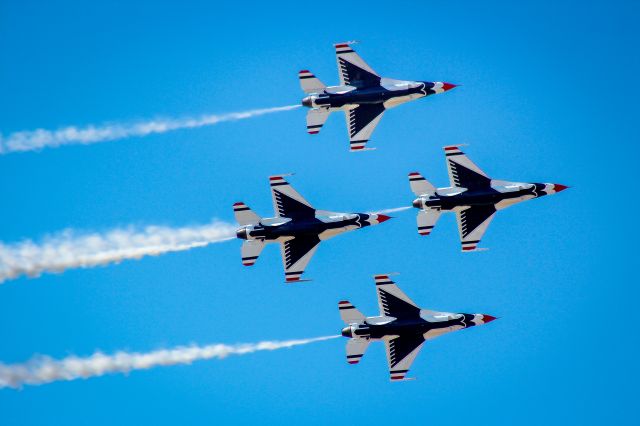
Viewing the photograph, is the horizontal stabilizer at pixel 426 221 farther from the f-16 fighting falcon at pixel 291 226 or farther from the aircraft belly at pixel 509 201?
the aircraft belly at pixel 509 201

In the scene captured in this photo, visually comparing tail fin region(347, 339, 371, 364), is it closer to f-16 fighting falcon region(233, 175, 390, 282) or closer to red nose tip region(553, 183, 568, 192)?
f-16 fighting falcon region(233, 175, 390, 282)

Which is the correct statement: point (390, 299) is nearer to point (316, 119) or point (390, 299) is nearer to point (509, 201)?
point (509, 201)

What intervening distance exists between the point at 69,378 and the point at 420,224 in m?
20.0

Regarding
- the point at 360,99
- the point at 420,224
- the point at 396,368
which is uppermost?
the point at 360,99

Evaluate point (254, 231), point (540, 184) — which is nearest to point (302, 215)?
point (254, 231)

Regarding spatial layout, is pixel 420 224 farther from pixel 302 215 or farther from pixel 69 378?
pixel 69 378

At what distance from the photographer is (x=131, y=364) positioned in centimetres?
7425

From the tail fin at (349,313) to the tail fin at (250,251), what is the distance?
509 cm

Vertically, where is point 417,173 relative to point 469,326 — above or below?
above

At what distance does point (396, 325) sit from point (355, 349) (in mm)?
2612

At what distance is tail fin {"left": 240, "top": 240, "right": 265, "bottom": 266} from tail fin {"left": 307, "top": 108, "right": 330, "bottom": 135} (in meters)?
6.76

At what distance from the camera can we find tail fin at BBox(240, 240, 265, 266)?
74.6 m

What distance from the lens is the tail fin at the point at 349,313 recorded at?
74500 mm

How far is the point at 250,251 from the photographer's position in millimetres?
74688
